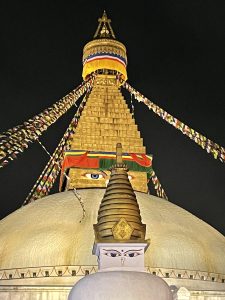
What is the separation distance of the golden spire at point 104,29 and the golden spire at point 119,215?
11223 millimetres

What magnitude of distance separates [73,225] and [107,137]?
480 cm

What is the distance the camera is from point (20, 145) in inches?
560

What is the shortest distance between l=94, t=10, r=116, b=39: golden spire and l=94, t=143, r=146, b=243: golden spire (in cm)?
1122

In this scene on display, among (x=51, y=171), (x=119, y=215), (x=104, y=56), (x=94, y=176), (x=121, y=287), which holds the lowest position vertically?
(x=121, y=287)

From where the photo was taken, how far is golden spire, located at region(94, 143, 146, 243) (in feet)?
29.1

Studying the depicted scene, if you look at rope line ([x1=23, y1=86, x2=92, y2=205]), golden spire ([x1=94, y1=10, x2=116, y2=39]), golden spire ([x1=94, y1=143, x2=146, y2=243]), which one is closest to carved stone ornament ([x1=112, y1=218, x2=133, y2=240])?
golden spire ([x1=94, y1=143, x2=146, y2=243])

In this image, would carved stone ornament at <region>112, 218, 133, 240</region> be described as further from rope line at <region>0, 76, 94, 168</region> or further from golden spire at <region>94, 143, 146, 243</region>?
rope line at <region>0, 76, 94, 168</region>

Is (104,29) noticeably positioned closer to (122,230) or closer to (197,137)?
(197,137)

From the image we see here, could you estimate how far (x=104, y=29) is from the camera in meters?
20.3

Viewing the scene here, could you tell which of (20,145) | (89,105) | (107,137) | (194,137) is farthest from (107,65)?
(20,145)

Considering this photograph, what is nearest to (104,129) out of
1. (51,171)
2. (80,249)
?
(51,171)

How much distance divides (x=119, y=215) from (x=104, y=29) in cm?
1253

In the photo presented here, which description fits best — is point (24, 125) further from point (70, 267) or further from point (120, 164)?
point (120, 164)

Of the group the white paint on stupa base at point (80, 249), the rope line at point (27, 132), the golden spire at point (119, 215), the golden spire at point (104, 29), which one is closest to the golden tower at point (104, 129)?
the golden spire at point (104, 29)
